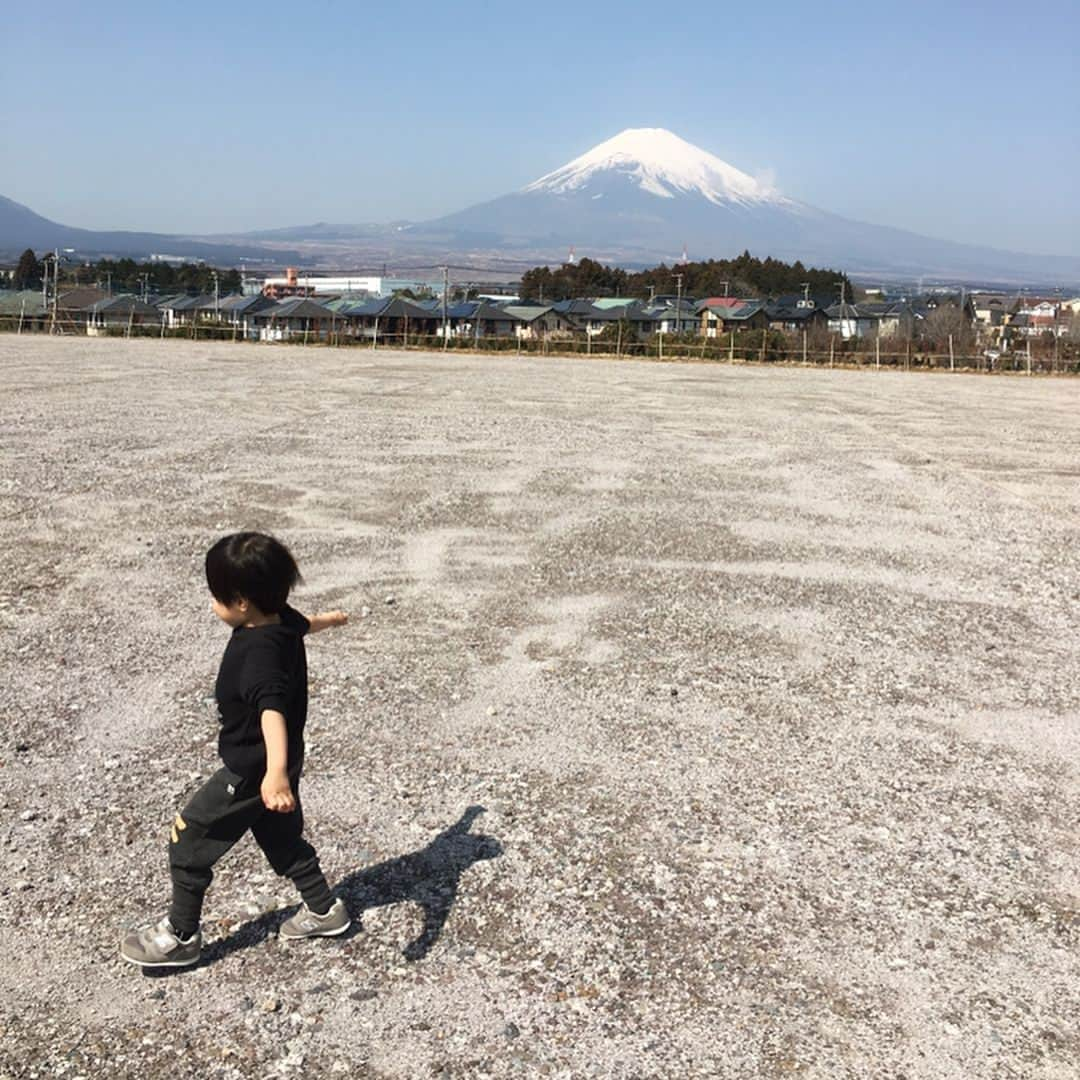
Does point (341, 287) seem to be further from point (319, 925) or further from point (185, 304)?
point (319, 925)

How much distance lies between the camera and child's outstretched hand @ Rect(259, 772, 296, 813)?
2.66 meters

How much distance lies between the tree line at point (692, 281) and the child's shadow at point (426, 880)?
8329 centimetres

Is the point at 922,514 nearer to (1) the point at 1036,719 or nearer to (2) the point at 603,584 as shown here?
(2) the point at 603,584

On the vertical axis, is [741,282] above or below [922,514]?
above

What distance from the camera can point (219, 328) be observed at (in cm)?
4725

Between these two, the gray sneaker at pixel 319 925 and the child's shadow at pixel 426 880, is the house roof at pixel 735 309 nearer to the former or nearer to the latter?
the child's shadow at pixel 426 880

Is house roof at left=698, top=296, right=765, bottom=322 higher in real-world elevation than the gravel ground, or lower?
higher

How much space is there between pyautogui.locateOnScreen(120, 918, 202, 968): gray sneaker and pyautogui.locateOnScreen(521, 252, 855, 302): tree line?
84.1m

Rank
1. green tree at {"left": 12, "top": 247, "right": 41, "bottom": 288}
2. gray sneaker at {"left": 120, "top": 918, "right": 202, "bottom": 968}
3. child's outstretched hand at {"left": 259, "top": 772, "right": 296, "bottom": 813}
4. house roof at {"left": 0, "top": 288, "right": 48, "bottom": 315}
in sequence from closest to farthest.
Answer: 1. child's outstretched hand at {"left": 259, "top": 772, "right": 296, "bottom": 813}
2. gray sneaker at {"left": 120, "top": 918, "right": 202, "bottom": 968}
3. house roof at {"left": 0, "top": 288, "right": 48, "bottom": 315}
4. green tree at {"left": 12, "top": 247, "right": 41, "bottom": 288}

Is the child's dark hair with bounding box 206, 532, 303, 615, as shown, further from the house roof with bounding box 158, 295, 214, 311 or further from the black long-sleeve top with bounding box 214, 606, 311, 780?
the house roof with bounding box 158, 295, 214, 311

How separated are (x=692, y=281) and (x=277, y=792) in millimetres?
92441

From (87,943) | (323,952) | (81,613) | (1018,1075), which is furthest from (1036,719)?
(81,613)

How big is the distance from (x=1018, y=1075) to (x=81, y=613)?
506 cm

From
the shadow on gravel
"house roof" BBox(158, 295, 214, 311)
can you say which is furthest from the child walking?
"house roof" BBox(158, 295, 214, 311)
